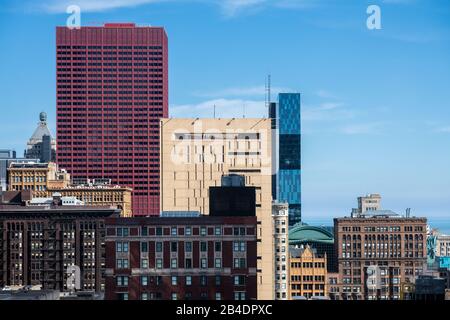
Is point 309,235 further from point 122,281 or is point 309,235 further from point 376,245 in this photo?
point 122,281

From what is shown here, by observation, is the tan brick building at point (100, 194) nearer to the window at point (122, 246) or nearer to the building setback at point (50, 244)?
the building setback at point (50, 244)

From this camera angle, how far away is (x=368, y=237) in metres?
121

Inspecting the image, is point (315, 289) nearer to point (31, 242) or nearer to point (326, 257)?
point (326, 257)

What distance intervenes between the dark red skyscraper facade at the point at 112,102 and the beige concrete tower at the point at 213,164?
83.7 meters

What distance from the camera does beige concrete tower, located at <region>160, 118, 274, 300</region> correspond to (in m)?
88.2

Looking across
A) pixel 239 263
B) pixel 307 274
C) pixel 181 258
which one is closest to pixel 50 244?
pixel 307 274

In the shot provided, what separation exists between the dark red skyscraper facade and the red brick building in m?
126

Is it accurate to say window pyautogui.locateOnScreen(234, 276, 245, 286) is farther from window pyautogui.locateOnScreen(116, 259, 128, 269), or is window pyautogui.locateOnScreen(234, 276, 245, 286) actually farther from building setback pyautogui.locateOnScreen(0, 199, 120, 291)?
building setback pyautogui.locateOnScreen(0, 199, 120, 291)

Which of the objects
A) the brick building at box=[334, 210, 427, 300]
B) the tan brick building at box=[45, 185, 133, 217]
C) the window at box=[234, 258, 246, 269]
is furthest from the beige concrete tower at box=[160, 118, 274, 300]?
the tan brick building at box=[45, 185, 133, 217]

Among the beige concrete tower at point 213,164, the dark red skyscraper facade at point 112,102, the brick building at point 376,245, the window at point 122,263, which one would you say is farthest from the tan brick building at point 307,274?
the dark red skyscraper facade at point 112,102

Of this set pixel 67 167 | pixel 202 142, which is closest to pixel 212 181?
pixel 202 142

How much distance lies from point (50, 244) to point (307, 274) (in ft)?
106

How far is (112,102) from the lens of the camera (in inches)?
7525
